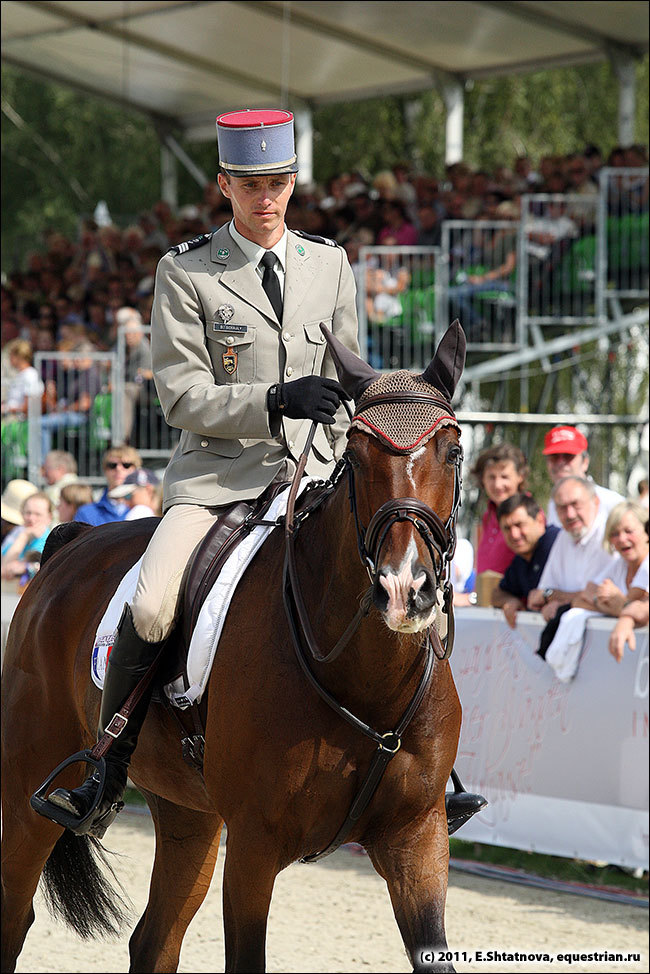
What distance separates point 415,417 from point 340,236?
13.5 metres

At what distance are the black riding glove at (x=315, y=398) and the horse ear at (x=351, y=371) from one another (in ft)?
0.33

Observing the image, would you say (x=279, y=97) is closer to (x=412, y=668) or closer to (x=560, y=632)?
(x=560, y=632)

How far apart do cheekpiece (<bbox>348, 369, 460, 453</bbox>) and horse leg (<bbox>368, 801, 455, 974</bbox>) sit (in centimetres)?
115

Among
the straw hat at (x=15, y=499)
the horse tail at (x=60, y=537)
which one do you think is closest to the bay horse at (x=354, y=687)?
the horse tail at (x=60, y=537)

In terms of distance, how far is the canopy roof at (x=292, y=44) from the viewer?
1623 cm

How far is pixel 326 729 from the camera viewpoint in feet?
12.8

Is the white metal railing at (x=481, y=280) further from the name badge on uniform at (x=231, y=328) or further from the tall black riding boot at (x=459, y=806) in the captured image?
the tall black riding boot at (x=459, y=806)

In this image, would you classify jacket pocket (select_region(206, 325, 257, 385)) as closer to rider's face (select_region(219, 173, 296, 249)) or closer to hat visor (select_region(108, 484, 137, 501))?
rider's face (select_region(219, 173, 296, 249))

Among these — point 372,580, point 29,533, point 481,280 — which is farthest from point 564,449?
point 481,280

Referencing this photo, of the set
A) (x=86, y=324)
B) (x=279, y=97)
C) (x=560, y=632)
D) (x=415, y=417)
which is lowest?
(x=560, y=632)

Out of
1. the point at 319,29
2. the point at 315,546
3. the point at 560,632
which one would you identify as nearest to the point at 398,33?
the point at 319,29

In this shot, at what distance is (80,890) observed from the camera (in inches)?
217

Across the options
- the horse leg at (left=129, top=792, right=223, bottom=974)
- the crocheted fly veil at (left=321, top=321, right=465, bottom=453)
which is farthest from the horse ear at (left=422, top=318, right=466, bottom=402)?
the horse leg at (left=129, top=792, right=223, bottom=974)

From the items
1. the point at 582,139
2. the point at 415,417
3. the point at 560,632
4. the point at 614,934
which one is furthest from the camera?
the point at 582,139
